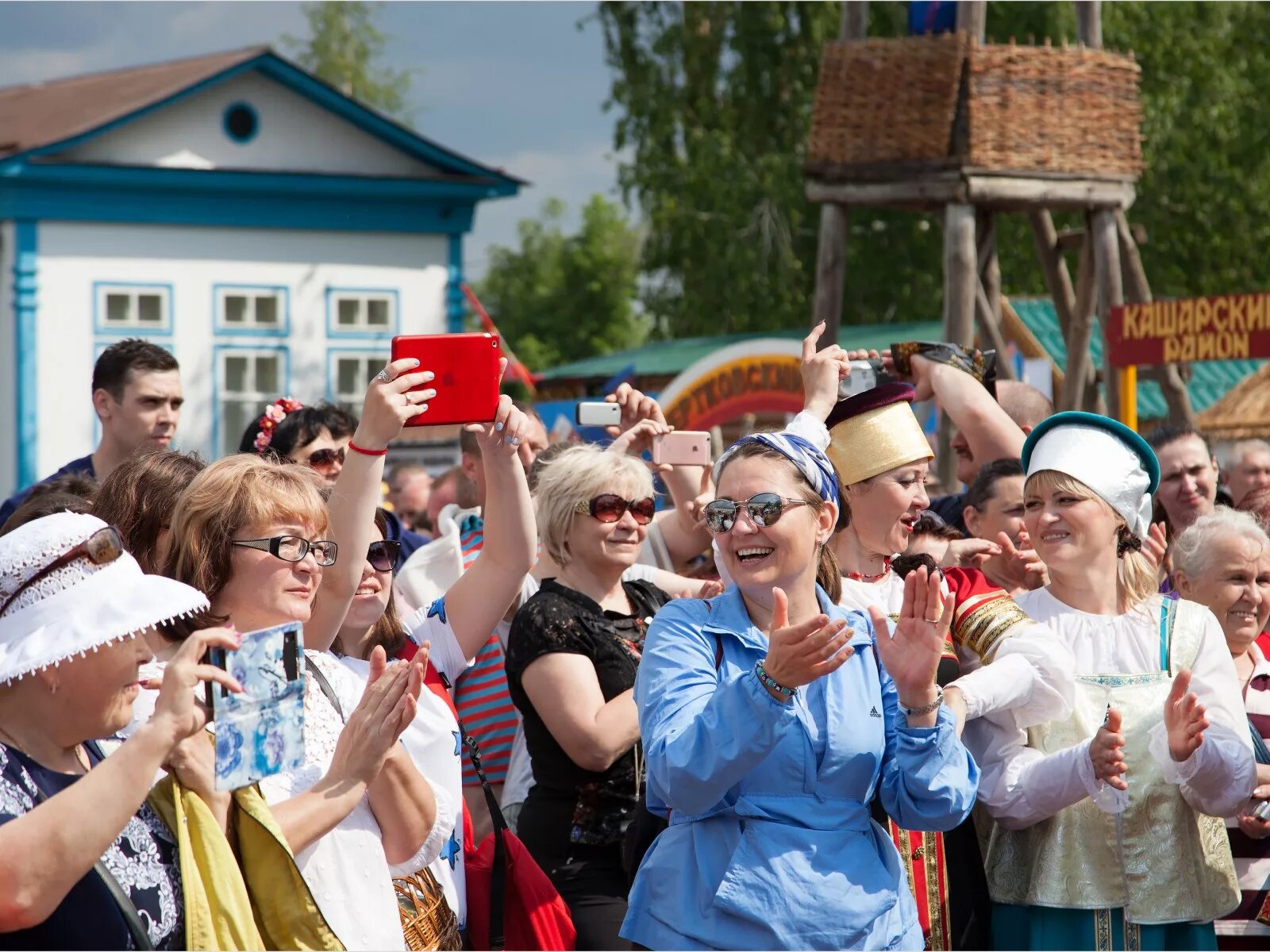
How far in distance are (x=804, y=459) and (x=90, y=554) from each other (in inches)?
57.1

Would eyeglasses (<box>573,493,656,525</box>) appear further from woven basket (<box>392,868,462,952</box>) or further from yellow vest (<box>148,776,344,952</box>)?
yellow vest (<box>148,776,344,952</box>)

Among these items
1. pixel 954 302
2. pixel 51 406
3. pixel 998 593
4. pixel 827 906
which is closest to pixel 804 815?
pixel 827 906

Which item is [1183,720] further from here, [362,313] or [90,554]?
[362,313]

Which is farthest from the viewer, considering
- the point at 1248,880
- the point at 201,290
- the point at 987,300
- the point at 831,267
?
the point at 201,290

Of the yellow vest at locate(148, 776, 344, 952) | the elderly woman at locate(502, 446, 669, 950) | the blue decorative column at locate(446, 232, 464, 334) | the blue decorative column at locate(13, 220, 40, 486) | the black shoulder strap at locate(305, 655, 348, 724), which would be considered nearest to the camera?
the yellow vest at locate(148, 776, 344, 952)

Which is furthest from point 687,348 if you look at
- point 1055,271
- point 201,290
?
point 1055,271

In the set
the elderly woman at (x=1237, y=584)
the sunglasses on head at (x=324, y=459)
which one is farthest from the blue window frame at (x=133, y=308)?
the elderly woman at (x=1237, y=584)

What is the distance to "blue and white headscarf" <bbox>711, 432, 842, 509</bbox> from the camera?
10.7 ft

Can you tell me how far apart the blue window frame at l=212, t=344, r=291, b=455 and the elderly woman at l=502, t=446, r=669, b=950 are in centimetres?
1610

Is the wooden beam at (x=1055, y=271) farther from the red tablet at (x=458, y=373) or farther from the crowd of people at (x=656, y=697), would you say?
the red tablet at (x=458, y=373)

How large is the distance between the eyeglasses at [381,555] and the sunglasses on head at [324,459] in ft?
4.47

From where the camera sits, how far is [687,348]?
23.7 meters

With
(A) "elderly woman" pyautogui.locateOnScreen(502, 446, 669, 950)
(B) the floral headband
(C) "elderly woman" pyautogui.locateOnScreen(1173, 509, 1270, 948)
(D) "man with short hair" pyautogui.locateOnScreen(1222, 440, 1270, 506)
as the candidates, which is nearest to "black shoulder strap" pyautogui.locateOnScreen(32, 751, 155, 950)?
(A) "elderly woman" pyautogui.locateOnScreen(502, 446, 669, 950)

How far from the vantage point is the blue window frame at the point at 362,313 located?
20.2 m
